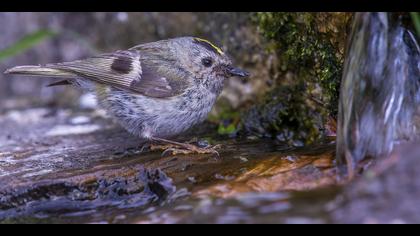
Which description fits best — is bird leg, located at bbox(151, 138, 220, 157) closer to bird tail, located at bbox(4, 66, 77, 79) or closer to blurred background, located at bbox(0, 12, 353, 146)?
blurred background, located at bbox(0, 12, 353, 146)

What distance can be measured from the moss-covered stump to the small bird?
461 millimetres

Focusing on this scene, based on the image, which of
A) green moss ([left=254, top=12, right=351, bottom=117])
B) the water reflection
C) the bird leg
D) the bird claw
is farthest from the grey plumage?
the water reflection

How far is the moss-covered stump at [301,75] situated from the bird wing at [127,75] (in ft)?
2.74

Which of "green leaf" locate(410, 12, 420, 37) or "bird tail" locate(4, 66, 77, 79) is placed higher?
"green leaf" locate(410, 12, 420, 37)

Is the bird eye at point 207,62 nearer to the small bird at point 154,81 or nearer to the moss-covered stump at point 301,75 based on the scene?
the small bird at point 154,81

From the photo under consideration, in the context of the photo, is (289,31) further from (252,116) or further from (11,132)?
(11,132)

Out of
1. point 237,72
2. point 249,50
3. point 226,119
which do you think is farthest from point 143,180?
point 249,50

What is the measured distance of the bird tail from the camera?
4492mm

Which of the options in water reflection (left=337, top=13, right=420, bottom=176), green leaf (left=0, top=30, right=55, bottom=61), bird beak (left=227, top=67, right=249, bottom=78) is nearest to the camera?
water reflection (left=337, top=13, right=420, bottom=176)

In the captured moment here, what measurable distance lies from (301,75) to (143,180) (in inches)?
72.1
